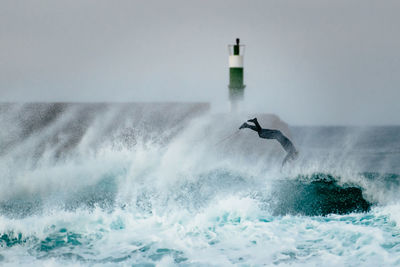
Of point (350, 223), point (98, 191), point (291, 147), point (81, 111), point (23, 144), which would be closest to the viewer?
point (350, 223)

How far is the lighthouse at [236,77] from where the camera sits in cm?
1527

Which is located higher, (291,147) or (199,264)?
(291,147)

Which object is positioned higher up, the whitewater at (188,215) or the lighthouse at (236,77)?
the lighthouse at (236,77)

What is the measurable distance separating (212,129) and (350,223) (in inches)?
308

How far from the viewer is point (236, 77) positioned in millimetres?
15391

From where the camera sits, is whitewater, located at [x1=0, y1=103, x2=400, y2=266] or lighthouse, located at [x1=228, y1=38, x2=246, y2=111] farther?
lighthouse, located at [x1=228, y1=38, x2=246, y2=111]

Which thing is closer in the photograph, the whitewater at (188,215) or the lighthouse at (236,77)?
the whitewater at (188,215)

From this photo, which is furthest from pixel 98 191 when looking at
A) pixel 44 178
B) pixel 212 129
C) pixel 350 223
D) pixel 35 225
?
pixel 212 129

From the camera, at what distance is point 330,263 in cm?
568

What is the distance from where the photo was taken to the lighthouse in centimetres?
1527

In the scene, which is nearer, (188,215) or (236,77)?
(188,215)

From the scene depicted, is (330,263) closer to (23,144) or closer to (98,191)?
(98,191)

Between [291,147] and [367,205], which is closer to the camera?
[367,205]

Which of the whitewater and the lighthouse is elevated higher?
the lighthouse
